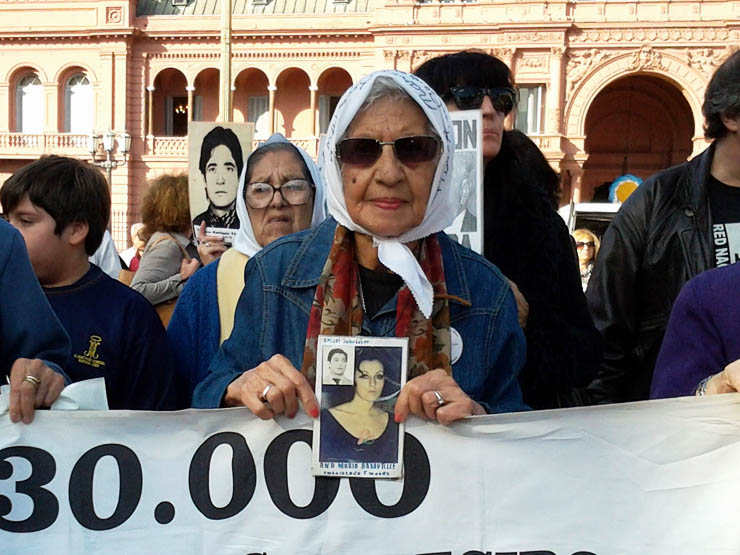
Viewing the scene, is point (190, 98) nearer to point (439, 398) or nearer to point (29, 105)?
point (29, 105)

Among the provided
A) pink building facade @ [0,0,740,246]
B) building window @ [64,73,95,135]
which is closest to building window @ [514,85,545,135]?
pink building facade @ [0,0,740,246]

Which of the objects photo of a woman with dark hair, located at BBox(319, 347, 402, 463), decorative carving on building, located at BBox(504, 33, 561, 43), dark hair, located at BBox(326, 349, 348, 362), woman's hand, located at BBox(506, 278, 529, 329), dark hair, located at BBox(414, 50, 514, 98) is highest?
decorative carving on building, located at BBox(504, 33, 561, 43)

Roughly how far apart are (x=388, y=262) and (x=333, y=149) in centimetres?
31

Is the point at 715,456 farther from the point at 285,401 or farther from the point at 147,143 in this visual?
the point at 147,143

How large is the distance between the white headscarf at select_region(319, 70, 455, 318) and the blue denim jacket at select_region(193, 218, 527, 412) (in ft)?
0.32

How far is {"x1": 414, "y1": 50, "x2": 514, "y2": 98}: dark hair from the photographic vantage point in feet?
9.90

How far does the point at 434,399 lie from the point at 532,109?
2746 cm

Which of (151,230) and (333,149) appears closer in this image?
(333,149)

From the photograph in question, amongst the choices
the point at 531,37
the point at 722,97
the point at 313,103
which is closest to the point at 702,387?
the point at 722,97

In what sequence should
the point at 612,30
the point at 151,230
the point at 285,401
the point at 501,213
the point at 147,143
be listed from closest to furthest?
the point at 285,401 < the point at 501,213 < the point at 151,230 < the point at 612,30 < the point at 147,143

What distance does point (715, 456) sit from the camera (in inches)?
82.9

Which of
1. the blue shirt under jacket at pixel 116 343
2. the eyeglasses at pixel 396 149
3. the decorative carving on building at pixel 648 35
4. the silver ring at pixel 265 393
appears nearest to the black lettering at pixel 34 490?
the blue shirt under jacket at pixel 116 343

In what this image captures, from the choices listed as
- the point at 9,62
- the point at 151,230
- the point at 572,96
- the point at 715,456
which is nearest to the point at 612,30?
the point at 572,96

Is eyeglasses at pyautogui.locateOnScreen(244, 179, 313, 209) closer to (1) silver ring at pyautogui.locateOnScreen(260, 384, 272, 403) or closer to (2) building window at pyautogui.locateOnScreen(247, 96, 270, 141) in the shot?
(1) silver ring at pyautogui.locateOnScreen(260, 384, 272, 403)
